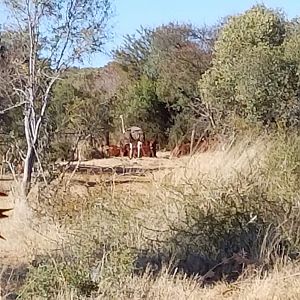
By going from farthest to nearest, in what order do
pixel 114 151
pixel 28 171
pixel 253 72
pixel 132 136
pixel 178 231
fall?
1. pixel 132 136
2. pixel 114 151
3. pixel 253 72
4. pixel 28 171
5. pixel 178 231

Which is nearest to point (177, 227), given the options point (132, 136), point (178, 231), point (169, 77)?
point (178, 231)

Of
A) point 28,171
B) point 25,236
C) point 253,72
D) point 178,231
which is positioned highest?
point 253,72

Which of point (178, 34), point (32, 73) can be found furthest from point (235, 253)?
point (178, 34)

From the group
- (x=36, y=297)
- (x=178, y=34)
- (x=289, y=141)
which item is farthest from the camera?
(x=178, y=34)

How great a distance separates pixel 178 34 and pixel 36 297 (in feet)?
110

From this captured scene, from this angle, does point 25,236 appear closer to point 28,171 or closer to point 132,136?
point 28,171

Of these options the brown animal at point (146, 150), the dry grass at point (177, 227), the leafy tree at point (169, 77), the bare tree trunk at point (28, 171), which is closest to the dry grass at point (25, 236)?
the dry grass at point (177, 227)

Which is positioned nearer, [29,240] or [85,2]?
[29,240]

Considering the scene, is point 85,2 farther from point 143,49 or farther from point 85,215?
point 143,49

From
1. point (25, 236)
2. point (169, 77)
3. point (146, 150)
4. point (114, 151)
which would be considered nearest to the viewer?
point (25, 236)

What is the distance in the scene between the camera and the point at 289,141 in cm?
846

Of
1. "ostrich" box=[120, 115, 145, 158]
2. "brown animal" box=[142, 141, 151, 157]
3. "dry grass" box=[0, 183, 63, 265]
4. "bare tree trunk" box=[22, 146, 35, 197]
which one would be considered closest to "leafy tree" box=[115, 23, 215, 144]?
"ostrich" box=[120, 115, 145, 158]

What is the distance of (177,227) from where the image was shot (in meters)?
7.12

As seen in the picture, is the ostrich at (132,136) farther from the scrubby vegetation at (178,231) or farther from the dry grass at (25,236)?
the dry grass at (25,236)
